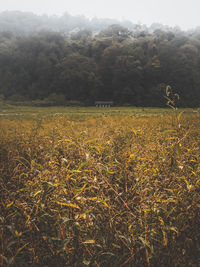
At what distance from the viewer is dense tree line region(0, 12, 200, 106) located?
46.6 metres

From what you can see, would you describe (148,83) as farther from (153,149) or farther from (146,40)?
(153,149)

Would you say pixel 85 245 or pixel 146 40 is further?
pixel 146 40

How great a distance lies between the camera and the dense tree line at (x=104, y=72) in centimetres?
4659

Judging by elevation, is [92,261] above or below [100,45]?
below

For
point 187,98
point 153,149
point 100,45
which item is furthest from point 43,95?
point 153,149

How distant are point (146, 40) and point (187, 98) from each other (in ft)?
82.2

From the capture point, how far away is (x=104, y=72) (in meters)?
52.5

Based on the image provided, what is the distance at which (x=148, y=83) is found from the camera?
49219 mm

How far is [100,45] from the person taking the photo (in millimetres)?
62625

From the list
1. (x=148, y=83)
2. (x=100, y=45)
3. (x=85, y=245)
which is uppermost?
Result: (x=100, y=45)

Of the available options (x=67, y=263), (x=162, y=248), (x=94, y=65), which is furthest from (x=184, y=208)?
(x=94, y=65)

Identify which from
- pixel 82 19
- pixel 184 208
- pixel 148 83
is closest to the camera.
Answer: pixel 184 208

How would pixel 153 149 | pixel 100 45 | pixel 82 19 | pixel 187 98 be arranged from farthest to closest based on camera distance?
pixel 82 19 → pixel 100 45 → pixel 187 98 → pixel 153 149

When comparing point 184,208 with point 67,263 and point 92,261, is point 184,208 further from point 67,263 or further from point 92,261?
point 67,263
